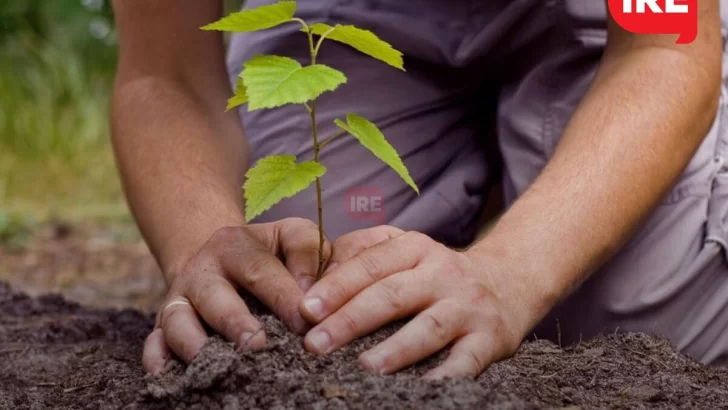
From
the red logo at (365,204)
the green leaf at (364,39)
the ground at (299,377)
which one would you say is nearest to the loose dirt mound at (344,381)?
the ground at (299,377)

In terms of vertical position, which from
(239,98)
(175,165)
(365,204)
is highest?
(239,98)

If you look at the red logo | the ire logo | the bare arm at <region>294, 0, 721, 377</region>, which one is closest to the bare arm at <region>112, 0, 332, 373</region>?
the bare arm at <region>294, 0, 721, 377</region>

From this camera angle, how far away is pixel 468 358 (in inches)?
54.1

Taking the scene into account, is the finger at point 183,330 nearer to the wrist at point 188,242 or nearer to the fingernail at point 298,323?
the fingernail at point 298,323

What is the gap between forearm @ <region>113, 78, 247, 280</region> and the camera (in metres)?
1.87

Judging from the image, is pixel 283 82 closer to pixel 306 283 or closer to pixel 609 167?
pixel 306 283

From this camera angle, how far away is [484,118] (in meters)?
2.68

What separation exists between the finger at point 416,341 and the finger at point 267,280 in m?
0.13

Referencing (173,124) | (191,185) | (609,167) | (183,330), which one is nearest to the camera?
(183,330)

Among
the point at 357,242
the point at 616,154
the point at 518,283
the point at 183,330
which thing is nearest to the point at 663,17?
the point at 616,154

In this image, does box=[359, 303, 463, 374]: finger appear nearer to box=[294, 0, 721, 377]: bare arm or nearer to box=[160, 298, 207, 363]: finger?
box=[294, 0, 721, 377]: bare arm

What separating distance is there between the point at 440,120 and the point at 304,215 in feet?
1.61

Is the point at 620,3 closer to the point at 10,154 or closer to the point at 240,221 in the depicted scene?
the point at 240,221

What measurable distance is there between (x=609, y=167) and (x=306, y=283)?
0.66m
